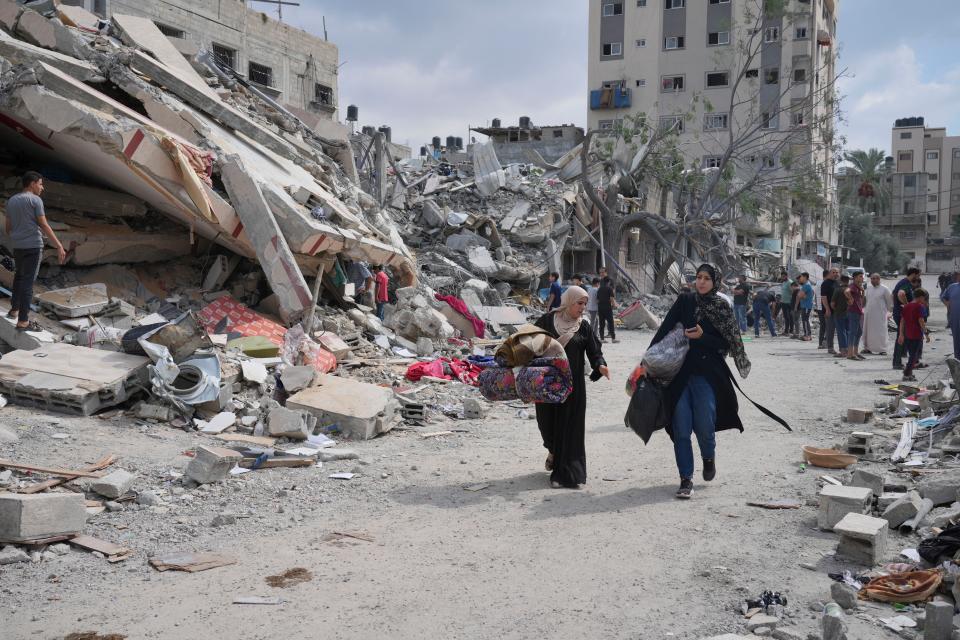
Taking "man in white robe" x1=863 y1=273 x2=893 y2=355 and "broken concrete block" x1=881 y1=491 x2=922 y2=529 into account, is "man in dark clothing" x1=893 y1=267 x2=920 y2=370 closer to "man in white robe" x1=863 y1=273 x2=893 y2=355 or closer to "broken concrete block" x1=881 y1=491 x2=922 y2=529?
"man in white robe" x1=863 y1=273 x2=893 y2=355

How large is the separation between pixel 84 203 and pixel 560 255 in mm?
15475

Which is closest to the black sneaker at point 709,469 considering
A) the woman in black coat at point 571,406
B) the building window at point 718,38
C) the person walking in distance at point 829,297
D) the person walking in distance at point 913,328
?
the woman in black coat at point 571,406

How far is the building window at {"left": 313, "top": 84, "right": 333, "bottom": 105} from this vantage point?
2761cm

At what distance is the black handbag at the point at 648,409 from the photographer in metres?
5.50

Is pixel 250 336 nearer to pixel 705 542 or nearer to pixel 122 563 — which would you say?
pixel 122 563

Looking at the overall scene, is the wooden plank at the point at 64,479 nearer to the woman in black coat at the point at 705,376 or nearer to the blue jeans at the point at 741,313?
the woman in black coat at the point at 705,376

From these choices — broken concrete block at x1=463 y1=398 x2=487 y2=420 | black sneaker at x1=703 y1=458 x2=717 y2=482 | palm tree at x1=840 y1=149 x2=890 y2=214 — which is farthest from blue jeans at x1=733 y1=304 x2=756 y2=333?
palm tree at x1=840 y1=149 x2=890 y2=214

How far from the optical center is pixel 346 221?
11.5 m

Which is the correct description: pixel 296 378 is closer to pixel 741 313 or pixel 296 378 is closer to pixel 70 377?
pixel 70 377

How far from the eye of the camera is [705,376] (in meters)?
5.54

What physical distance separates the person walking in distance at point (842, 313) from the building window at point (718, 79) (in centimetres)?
3436

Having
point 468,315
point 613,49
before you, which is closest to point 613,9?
point 613,49

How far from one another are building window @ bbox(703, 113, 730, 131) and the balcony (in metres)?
5.31

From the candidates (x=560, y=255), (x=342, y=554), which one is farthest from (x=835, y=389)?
(x=560, y=255)
